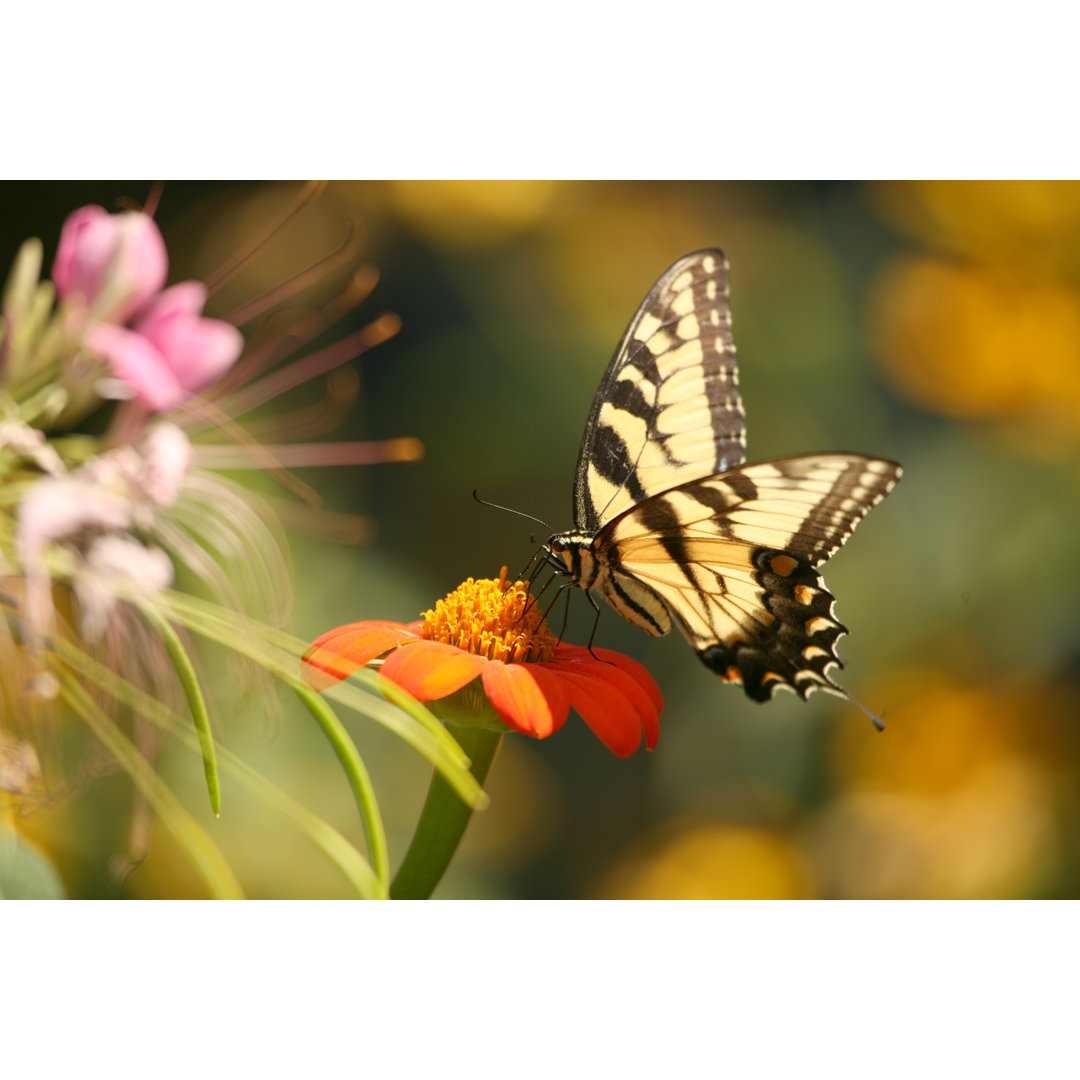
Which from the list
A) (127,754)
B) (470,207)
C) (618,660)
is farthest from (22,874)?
(470,207)

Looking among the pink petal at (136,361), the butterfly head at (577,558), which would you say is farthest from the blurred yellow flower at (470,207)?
the pink petal at (136,361)

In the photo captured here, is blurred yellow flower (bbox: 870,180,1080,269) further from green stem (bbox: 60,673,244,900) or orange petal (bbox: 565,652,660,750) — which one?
green stem (bbox: 60,673,244,900)

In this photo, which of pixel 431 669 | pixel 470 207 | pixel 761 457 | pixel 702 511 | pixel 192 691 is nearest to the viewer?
pixel 192 691

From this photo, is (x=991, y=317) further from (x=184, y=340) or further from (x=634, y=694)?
(x=184, y=340)

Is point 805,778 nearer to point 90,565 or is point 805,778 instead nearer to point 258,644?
point 258,644

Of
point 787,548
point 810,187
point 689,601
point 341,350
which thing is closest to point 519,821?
point 689,601

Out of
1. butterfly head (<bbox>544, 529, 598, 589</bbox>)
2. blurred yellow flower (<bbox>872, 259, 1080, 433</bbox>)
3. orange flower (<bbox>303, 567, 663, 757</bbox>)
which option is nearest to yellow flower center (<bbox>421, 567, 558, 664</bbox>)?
orange flower (<bbox>303, 567, 663, 757</bbox>)
